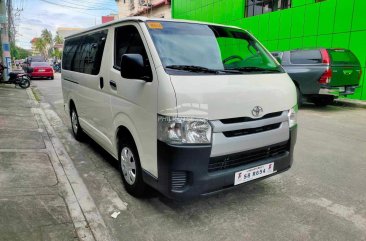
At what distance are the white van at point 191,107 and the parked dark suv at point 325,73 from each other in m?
5.97

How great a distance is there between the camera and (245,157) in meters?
3.14

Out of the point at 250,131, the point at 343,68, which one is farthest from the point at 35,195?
the point at 343,68

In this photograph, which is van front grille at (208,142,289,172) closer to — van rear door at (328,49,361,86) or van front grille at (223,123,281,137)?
van front grille at (223,123,281,137)

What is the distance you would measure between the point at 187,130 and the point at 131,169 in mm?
1182

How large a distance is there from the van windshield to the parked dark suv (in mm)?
5542

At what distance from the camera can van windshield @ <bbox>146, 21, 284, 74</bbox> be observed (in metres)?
3.25

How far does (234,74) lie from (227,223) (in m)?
1.53

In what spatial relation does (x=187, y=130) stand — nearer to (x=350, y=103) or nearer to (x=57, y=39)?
(x=350, y=103)

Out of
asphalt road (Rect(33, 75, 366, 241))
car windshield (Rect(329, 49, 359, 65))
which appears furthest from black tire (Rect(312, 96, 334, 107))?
asphalt road (Rect(33, 75, 366, 241))

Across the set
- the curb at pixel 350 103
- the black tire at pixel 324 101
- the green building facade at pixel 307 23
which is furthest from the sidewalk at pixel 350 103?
the green building facade at pixel 307 23

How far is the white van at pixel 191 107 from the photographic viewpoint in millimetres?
2811

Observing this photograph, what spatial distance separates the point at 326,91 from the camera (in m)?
9.34

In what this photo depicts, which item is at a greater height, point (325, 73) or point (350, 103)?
point (325, 73)

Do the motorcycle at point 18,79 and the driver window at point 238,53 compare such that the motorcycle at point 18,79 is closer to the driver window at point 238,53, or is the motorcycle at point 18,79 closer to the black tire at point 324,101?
the black tire at point 324,101
